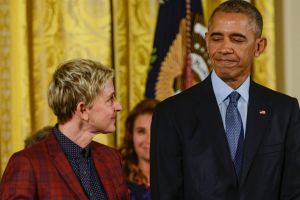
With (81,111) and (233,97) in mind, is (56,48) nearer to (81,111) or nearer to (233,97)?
(81,111)

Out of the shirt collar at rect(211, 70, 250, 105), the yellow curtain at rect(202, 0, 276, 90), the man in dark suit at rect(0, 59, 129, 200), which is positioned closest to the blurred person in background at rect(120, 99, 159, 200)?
the yellow curtain at rect(202, 0, 276, 90)

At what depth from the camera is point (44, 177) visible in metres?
2.25

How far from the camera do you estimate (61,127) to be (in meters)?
2.39

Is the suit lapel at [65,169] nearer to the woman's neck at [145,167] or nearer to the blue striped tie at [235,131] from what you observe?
the blue striped tie at [235,131]

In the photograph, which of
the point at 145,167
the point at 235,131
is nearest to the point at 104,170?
the point at 235,131

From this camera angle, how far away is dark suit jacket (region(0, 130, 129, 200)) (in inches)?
86.4

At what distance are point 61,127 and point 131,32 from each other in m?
1.34

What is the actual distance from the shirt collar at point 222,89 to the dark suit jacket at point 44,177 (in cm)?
47

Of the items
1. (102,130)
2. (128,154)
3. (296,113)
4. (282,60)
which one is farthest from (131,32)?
(296,113)

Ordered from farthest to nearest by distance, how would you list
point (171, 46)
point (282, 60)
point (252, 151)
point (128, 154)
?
1. point (282, 60)
2. point (171, 46)
3. point (128, 154)
4. point (252, 151)

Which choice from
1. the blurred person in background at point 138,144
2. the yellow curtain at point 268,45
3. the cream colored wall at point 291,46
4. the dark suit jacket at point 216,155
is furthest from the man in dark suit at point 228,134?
the cream colored wall at point 291,46

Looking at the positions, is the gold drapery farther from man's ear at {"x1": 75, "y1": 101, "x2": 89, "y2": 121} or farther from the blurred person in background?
man's ear at {"x1": 75, "y1": 101, "x2": 89, "y2": 121}

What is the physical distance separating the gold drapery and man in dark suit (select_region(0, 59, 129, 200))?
3.69ft

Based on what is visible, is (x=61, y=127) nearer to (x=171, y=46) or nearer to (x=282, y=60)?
(x=171, y=46)
